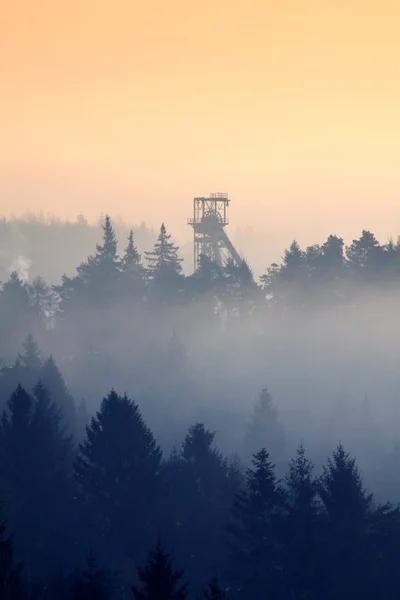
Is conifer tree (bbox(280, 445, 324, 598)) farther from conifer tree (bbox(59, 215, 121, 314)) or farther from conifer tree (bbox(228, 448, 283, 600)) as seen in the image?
conifer tree (bbox(59, 215, 121, 314))

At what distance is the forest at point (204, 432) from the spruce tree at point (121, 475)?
0.09m

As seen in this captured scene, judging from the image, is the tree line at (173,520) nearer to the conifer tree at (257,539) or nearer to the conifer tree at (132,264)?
the conifer tree at (257,539)

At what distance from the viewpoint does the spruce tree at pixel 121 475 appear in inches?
2100

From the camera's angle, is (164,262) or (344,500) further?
(164,262)

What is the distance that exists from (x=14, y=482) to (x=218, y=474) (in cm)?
1063

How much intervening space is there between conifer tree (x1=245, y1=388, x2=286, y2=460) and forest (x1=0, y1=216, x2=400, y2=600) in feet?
0.35

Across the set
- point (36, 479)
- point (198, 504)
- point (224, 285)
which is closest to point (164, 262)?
point (224, 285)

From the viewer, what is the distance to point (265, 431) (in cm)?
6756

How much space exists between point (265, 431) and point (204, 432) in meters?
9.43

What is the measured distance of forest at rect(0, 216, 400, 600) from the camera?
4772 cm

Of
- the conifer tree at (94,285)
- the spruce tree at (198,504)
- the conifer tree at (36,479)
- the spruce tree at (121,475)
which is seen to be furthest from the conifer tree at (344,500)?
the conifer tree at (94,285)

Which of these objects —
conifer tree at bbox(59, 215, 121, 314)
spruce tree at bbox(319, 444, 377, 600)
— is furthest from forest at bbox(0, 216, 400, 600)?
conifer tree at bbox(59, 215, 121, 314)

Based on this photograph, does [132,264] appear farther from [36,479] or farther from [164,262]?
[36,479]

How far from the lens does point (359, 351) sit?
8619cm
